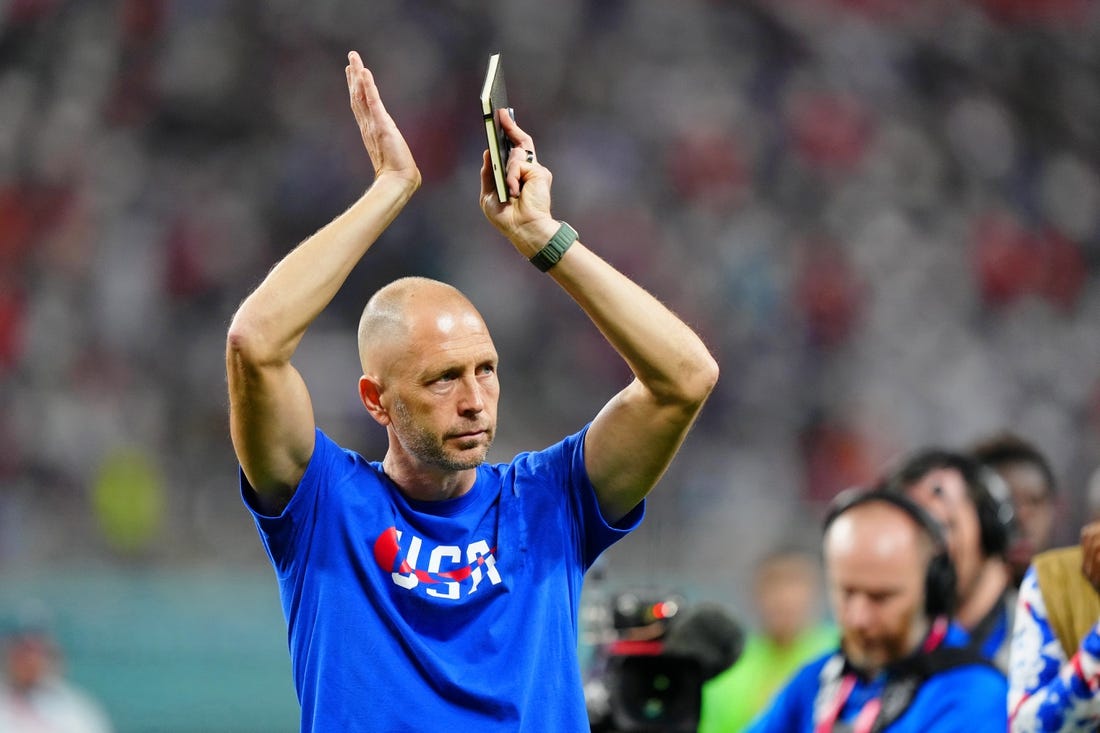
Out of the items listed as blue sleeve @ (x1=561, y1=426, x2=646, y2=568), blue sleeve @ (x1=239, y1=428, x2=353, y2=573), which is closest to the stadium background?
blue sleeve @ (x1=561, y1=426, x2=646, y2=568)

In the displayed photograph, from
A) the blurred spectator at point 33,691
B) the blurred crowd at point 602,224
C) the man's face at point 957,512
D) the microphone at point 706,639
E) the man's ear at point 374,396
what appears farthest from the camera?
the blurred crowd at point 602,224

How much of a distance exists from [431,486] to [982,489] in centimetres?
206

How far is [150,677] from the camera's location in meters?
9.12

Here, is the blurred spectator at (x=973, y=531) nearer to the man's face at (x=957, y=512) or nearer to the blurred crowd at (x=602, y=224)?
the man's face at (x=957, y=512)

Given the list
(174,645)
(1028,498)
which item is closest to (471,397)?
(1028,498)

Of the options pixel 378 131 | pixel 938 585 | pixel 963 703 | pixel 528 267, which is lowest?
pixel 963 703

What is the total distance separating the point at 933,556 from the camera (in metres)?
3.52

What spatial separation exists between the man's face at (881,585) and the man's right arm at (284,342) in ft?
4.45

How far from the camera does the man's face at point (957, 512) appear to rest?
172 inches

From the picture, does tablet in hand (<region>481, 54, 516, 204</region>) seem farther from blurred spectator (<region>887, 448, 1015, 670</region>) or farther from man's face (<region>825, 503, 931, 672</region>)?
blurred spectator (<region>887, 448, 1015, 670</region>)

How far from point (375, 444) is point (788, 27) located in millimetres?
6673

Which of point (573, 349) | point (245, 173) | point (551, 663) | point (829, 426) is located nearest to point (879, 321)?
point (829, 426)

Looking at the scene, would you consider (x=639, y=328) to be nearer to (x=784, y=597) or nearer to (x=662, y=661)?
(x=662, y=661)

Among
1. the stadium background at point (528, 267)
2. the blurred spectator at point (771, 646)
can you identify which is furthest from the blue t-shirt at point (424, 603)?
the stadium background at point (528, 267)
